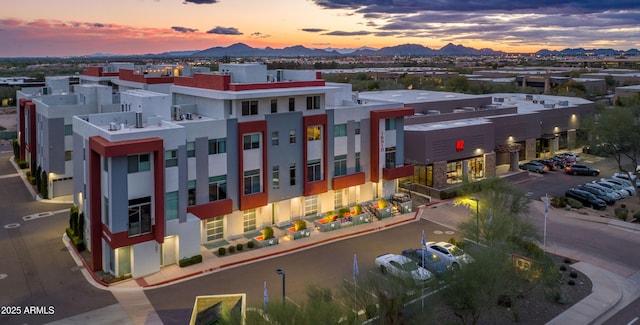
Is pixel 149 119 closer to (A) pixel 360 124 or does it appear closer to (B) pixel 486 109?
(A) pixel 360 124

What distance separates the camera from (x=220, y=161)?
37781 millimetres

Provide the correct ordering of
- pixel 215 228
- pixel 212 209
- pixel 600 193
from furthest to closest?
pixel 600 193 < pixel 215 228 < pixel 212 209

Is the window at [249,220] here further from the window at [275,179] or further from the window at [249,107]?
the window at [249,107]

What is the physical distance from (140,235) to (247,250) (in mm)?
7834

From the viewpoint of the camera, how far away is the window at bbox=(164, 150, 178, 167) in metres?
33.3

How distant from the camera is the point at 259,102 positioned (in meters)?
39.5

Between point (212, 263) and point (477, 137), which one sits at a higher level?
point (477, 137)

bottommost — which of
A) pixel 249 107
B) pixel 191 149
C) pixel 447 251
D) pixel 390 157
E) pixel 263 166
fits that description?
pixel 447 251

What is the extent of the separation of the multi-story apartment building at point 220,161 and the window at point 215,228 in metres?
0.08

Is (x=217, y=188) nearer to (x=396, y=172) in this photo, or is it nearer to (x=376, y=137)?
(x=376, y=137)

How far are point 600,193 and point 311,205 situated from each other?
94.0ft

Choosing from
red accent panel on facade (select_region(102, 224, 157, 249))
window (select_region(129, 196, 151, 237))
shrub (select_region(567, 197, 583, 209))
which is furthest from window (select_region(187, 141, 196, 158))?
shrub (select_region(567, 197, 583, 209))

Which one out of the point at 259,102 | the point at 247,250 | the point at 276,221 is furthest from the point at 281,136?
the point at 247,250

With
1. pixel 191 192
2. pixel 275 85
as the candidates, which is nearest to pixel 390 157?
pixel 275 85
